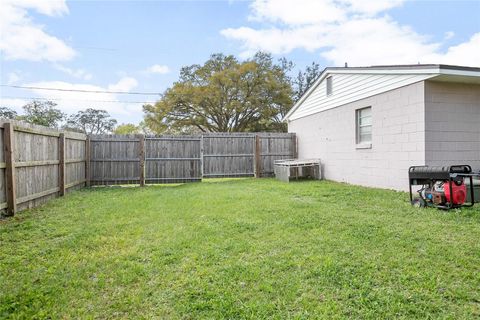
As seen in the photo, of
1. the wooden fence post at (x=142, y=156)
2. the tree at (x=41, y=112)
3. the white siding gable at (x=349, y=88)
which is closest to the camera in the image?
the white siding gable at (x=349, y=88)

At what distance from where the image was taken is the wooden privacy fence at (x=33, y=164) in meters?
4.99

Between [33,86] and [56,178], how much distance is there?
831 inches

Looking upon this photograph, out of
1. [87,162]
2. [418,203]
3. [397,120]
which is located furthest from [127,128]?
[418,203]

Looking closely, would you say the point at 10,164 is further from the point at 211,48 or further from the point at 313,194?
the point at 211,48

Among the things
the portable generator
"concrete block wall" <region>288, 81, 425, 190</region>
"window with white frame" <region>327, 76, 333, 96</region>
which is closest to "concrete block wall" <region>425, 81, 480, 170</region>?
"concrete block wall" <region>288, 81, 425, 190</region>

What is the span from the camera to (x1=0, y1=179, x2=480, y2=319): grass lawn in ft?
6.90

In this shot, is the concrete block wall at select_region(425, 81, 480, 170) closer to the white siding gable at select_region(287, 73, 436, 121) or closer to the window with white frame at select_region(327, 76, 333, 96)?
the white siding gable at select_region(287, 73, 436, 121)

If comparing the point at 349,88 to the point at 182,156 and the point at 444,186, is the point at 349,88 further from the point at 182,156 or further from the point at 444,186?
the point at 182,156

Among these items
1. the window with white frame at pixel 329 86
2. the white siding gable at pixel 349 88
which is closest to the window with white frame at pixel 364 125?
the white siding gable at pixel 349 88

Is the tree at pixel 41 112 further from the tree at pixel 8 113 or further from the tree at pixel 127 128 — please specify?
the tree at pixel 127 128

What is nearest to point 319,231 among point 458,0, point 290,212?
point 290,212

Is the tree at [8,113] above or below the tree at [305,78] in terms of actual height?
below

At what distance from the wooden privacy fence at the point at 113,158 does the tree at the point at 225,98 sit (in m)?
12.9

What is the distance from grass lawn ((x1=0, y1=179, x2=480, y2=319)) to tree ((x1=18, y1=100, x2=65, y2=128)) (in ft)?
91.3
